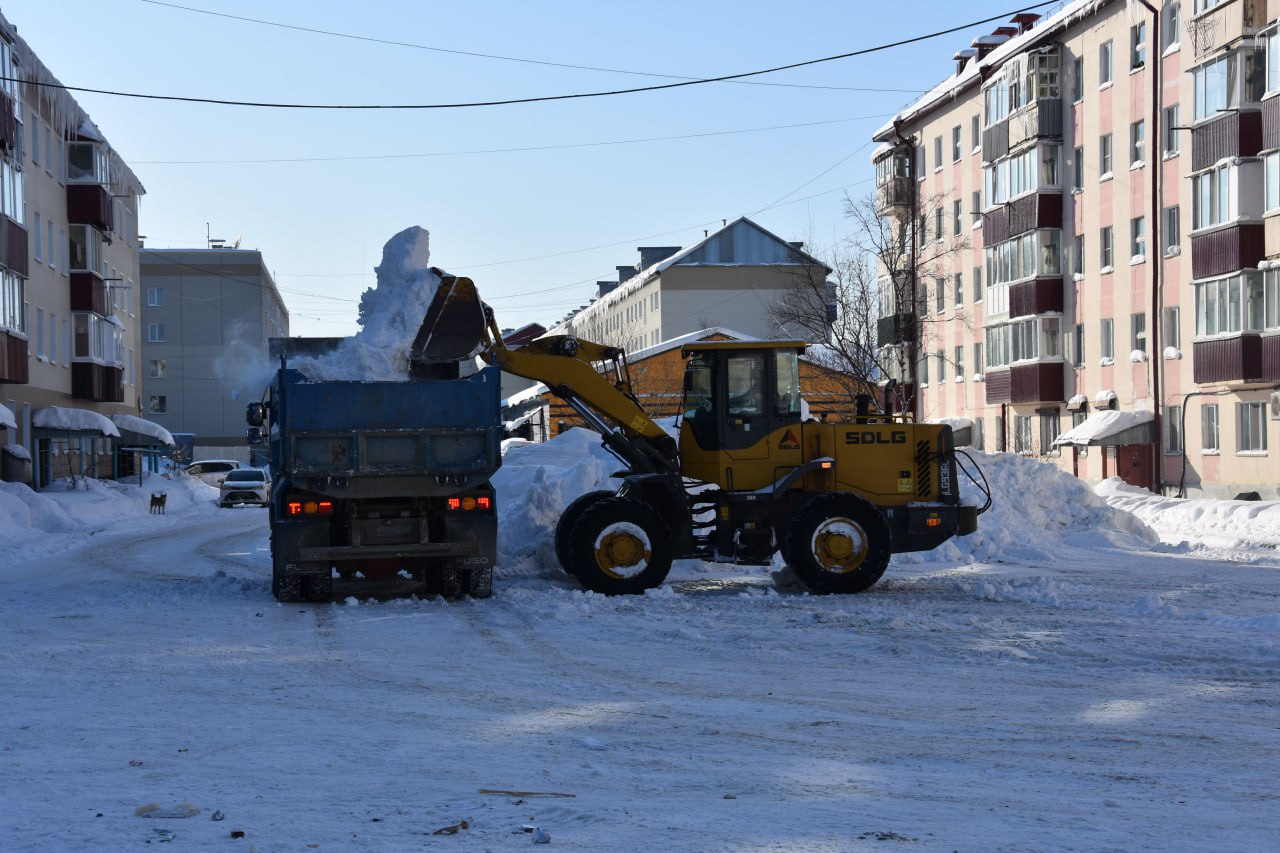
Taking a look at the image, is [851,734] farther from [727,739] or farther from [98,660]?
[98,660]

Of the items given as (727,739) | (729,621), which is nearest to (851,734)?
(727,739)

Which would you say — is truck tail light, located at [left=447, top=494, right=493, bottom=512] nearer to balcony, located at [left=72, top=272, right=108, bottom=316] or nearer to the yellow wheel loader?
the yellow wheel loader

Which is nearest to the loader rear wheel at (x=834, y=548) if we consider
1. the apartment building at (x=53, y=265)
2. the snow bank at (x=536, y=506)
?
the snow bank at (x=536, y=506)

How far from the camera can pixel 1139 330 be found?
135 feet

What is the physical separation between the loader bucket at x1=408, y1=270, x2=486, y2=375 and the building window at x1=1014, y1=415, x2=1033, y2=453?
111 ft

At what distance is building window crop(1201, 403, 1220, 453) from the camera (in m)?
36.8

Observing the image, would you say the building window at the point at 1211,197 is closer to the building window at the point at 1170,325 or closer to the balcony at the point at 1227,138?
the balcony at the point at 1227,138

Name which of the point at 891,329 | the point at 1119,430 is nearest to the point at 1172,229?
the point at 1119,430

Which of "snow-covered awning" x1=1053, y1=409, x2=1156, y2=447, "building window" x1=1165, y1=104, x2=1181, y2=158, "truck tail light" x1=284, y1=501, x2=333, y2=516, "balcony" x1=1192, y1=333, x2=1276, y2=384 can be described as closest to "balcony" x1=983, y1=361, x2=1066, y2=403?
"snow-covered awning" x1=1053, y1=409, x2=1156, y2=447

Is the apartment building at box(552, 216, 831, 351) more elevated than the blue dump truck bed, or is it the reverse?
the apartment building at box(552, 216, 831, 351)

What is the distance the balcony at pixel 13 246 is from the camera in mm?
38656

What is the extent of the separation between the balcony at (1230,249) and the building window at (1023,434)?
12.4 metres

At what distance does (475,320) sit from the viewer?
1694 cm

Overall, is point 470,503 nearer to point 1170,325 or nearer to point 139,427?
point 1170,325
